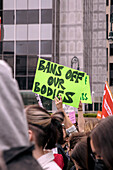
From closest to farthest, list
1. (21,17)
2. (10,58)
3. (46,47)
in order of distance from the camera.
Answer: (46,47) → (10,58) → (21,17)

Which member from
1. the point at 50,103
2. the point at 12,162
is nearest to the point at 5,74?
the point at 12,162

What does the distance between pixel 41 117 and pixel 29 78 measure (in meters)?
32.3

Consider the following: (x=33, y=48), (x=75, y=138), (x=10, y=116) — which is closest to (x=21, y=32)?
(x=33, y=48)

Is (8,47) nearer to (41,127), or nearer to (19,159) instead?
(41,127)

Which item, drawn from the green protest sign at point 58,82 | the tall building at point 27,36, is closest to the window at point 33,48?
the tall building at point 27,36

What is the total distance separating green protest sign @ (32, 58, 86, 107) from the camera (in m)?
8.96

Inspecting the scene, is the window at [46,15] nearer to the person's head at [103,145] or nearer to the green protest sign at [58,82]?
the green protest sign at [58,82]

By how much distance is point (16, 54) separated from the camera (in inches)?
1412

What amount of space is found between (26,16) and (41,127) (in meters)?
33.9

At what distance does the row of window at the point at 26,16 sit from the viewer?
117 feet

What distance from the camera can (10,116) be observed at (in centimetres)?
117

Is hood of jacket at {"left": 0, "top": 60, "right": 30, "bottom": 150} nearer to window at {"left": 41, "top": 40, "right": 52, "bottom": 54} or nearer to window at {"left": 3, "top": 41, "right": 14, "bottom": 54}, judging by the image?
window at {"left": 41, "top": 40, "right": 52, "bottom": 54}

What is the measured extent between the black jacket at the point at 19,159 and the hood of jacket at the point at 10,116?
0.02 m

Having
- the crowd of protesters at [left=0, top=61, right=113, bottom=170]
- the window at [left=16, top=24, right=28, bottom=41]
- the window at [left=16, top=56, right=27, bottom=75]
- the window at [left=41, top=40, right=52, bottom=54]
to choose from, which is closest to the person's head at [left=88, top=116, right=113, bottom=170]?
the crowd of protesters at [left=0, top=61, right=113, bottom=170]
